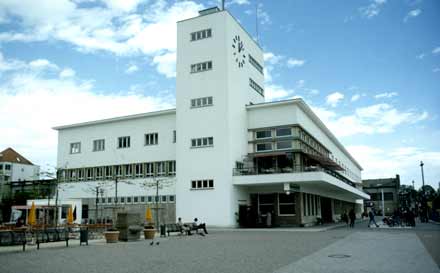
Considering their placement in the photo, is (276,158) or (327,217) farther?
(327,217)

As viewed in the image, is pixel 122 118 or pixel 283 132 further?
pixel 122 118

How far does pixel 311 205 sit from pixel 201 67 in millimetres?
17931

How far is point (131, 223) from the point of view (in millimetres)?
24156

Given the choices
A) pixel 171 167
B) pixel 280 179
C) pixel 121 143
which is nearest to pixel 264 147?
pixel 280 179

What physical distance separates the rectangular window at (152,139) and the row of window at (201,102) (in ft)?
21.1

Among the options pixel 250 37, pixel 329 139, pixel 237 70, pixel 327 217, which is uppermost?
pixel 250 37

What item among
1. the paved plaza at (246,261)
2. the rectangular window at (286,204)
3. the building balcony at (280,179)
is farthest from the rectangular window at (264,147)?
the paved plaza at (246,261)

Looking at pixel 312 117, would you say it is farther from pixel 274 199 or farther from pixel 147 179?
pixel 147 179

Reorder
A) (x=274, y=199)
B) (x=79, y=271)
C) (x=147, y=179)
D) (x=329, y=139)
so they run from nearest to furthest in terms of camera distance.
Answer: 1. (x=79, y=271)
2. (x=274, y=199)
3. (x=147, y=179)
4. (x=329, y=139)

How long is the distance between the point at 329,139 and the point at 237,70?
2589 centimetres

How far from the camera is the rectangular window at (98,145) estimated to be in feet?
160

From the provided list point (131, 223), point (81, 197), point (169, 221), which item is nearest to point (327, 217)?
point (169, 221)

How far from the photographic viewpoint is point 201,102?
40375 millimetres

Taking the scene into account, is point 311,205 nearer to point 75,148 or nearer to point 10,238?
point 75,148
